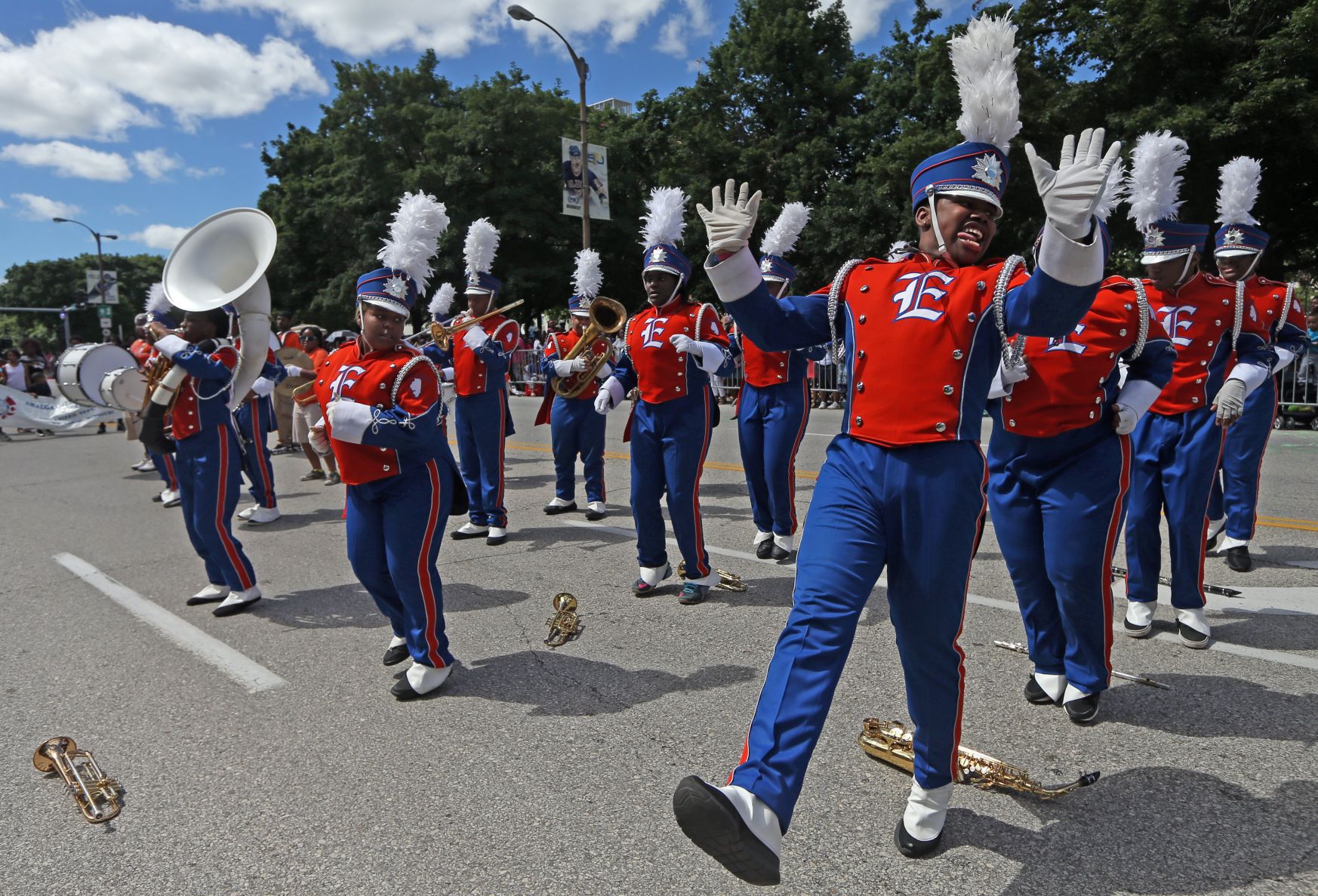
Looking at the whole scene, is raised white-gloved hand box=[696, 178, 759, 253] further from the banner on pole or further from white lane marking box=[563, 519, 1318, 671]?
the banner on pole

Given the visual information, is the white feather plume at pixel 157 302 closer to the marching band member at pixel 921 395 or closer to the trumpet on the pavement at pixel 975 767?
the marching band member at pixel 921 395

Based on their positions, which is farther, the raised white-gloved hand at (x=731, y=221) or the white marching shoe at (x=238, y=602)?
the white marching shoe at (x=238, y=602)

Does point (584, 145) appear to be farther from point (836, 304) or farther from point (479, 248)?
point (836, 304)

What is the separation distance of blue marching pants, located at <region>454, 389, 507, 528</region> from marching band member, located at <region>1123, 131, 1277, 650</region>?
4.89 meters

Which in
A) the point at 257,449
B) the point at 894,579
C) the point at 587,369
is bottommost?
the point at 257,449

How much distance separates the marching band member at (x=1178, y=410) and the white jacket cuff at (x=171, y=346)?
213 inches

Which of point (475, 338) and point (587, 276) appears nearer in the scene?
point (475, 338)

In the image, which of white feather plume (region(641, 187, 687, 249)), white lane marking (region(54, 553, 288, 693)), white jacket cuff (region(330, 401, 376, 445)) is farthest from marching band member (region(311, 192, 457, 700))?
white feather plume (region(641, 187, 687, 249))

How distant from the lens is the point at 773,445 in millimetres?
6445

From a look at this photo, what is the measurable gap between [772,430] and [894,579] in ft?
12.8

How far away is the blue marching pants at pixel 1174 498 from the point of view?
14.3 feet

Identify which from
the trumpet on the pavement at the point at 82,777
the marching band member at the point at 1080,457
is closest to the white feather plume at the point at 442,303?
the trumpet on the pavement at the point at 82,777

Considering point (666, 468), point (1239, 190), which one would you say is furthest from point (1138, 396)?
point (1239, 190)

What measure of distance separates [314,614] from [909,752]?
3836mm
